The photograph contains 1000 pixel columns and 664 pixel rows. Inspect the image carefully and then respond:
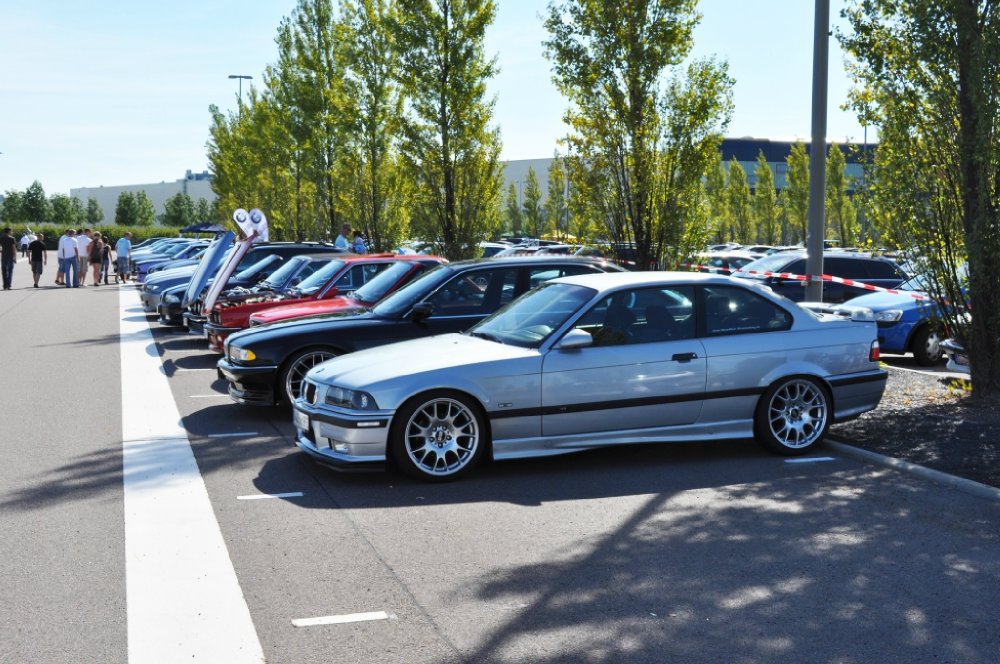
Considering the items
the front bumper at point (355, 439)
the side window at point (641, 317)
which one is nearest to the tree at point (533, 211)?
the side window at point (641, 317)

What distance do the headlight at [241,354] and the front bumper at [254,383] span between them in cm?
8

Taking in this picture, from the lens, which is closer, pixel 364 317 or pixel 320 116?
pixel 364 317

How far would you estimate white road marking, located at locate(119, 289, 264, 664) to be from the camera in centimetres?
434

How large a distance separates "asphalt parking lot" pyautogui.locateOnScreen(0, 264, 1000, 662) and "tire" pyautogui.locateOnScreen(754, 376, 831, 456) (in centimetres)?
17

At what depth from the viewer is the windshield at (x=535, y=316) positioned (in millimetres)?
7660

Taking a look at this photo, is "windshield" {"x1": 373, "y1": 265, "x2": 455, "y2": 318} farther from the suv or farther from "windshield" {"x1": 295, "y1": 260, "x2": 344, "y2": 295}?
the suv

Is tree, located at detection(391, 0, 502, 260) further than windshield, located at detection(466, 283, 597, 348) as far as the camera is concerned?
Yes

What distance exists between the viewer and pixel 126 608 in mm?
4723

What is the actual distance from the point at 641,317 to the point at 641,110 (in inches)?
317

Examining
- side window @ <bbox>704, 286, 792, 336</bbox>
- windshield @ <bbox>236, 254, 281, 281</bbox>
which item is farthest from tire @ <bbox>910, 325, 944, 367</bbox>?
windshield @ <bbox>236, 254, 281, 281</bbox>

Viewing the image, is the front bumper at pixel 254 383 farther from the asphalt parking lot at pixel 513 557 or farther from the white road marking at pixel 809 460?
the white road marking at pixel 809 460

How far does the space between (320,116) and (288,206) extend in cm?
1014

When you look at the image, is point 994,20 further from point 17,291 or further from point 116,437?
point 17,291

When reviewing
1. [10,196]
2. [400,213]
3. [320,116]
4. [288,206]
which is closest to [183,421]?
[400,213]
